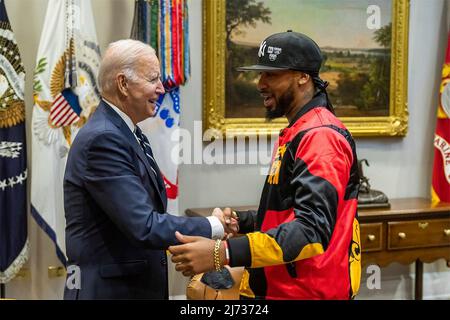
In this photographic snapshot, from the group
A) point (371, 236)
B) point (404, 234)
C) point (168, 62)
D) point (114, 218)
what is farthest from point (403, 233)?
point (114, 218)

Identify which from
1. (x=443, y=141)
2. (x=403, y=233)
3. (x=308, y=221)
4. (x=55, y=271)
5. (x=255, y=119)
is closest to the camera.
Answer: (x=308, y=221)

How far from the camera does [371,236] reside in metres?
3.65

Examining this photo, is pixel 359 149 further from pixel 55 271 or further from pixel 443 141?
pixel 55 271

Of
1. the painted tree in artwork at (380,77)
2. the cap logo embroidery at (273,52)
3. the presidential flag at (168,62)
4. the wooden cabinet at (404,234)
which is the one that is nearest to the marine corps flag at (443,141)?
the wooden cabinet at (404,234)

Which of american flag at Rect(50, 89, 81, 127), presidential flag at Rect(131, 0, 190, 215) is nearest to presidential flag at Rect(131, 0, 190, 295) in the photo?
presidential flag at Rect(131, 0, 190, 215)

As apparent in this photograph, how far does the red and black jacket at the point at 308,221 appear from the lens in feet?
5.37

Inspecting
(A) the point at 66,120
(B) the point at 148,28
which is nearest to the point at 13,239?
(A) the point at 66,120

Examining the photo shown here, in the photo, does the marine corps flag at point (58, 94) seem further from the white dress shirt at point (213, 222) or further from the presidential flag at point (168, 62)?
the white dress shirt at point (213, 222)

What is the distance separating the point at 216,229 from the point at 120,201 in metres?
0.34

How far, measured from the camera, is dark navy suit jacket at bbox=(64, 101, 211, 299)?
1745 millimetres

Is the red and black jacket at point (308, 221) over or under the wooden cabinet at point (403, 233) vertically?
over

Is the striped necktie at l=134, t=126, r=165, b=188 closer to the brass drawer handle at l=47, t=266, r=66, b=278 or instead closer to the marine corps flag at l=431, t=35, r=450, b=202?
the brass drawer handle at l=47, t=266, r=66, b=278

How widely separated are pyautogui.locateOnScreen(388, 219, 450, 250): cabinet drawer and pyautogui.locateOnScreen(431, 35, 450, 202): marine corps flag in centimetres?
36

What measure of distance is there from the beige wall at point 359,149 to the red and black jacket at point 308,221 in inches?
74.3
